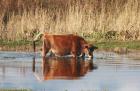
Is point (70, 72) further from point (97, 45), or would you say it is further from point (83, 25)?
point (83, 25)

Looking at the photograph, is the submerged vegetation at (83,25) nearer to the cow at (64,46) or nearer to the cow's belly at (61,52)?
the cow at (64,46)

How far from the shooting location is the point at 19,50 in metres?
20.6

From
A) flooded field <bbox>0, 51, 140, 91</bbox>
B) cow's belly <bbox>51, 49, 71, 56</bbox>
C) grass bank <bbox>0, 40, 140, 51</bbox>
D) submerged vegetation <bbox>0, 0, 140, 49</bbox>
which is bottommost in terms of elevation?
flooded field <bbox>0, 51, 140, 91</bbox>

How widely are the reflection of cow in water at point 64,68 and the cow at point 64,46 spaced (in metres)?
0.24

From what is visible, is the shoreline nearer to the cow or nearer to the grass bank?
the grass bank

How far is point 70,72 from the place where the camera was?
14.7 meters

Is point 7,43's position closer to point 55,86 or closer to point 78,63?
point 78,63

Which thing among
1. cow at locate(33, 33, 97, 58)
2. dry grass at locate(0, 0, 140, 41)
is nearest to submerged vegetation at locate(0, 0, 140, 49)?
dry grass at locate(0, 0, 140, 41)

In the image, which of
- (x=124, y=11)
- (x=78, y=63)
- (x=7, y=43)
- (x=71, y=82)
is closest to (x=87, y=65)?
(x=78, y=63)

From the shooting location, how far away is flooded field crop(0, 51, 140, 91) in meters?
12.3

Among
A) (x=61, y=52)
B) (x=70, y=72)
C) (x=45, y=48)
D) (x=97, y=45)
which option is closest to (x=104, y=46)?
(x=97, y=45)

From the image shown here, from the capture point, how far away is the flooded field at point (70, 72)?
12305 millimetres

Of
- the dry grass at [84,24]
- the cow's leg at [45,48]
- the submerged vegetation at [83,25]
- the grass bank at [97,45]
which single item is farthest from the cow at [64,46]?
the dry grass at [84,24]

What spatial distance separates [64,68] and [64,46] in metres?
2.76
